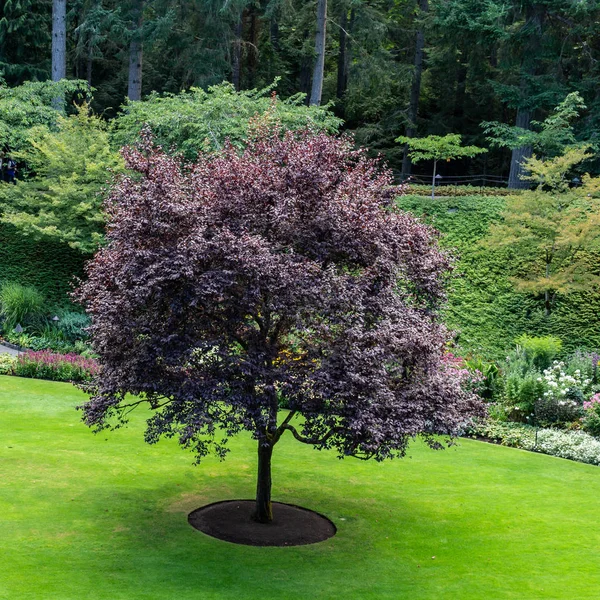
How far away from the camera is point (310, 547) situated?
10.5 m

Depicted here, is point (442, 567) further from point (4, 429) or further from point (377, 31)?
point (377, 31)

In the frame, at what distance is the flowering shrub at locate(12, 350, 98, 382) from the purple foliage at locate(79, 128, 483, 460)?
966 centimetres

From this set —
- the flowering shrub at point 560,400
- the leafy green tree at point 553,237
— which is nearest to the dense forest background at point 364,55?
the leafy green tree at point 553,237

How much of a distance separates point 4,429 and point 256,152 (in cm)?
810

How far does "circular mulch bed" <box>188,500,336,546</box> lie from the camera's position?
1069 cm

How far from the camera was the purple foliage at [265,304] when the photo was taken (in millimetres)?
9117

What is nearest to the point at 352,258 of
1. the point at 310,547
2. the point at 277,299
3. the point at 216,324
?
the point at 277,299

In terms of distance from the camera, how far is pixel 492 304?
73.8 ft

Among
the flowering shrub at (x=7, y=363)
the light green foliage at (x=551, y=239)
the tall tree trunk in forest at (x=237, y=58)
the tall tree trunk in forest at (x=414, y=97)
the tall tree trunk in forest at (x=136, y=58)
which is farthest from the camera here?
the tall tree trunk in forest at (x=414, y=97)

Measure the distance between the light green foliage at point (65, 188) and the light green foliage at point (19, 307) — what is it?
184 cm

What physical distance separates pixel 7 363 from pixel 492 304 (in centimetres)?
1318

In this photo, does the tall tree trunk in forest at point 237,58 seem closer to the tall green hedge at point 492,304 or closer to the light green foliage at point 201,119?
A: the light green foliage at point 201,119

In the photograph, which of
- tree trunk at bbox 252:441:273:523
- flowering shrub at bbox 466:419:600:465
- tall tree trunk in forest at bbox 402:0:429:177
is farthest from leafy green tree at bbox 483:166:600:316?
tall tree trunk in forest at bbox 402:0:429:177

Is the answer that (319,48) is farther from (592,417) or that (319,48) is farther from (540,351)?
(592,417)
